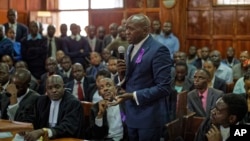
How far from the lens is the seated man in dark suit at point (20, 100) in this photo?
389cm

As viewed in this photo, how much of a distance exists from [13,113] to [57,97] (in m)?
0.54

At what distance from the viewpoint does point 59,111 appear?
149 inches

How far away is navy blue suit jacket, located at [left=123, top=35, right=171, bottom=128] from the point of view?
2.87 m

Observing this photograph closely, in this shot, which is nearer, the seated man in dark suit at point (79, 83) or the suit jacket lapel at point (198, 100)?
the suit jacket lapel at point (198, 100)

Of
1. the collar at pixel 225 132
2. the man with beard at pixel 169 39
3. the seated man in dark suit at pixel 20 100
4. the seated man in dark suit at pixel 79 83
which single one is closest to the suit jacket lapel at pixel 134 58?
the collar at pixel 225 132

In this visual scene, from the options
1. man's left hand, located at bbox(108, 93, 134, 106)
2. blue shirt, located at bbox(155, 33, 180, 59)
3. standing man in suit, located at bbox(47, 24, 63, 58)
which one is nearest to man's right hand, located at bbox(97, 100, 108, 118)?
man's left hand, located at bbox(108, 93, 134, 106)

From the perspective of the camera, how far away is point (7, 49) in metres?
7.10

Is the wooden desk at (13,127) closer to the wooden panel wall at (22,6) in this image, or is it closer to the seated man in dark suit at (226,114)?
the seated man in dark suit at (226,114)

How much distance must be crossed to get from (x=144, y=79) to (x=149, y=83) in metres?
0.04

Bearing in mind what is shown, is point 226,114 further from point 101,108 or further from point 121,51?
point 101,108

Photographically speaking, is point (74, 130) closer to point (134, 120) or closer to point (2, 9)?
point (134, 120)

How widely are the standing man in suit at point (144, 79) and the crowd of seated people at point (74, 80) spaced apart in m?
0.46

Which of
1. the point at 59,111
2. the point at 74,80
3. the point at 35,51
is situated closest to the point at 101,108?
the point at 59,111

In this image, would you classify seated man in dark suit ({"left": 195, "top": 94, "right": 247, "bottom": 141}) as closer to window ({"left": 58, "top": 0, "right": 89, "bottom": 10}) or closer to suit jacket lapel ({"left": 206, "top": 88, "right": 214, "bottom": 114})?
suit jacket lapel ({"left": 206, "top": 88, "right": 214, "bottom": 114})
